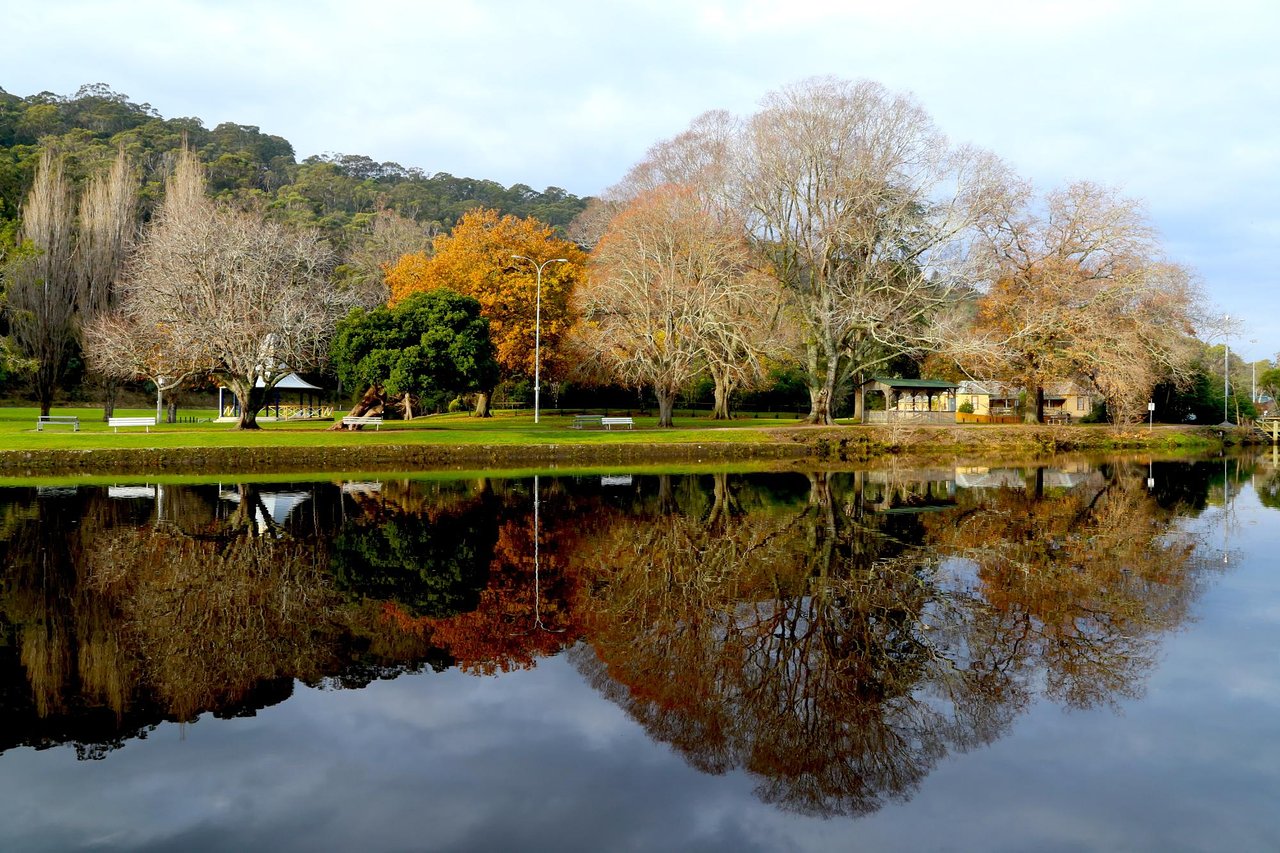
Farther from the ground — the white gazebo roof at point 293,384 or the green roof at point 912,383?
the green roof at point 912,383

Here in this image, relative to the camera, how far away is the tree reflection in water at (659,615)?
7.08 meters

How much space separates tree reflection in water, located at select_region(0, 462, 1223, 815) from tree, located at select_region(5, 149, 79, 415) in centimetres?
3616

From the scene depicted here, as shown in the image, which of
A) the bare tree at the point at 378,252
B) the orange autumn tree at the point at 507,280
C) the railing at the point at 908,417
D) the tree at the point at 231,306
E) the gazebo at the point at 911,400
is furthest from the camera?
the bare tree at the point at 378,252

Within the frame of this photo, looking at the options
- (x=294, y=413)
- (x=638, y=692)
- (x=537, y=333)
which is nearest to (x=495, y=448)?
(x=537, y=333)

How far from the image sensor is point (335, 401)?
226ft

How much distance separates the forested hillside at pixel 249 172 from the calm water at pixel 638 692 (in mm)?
43129

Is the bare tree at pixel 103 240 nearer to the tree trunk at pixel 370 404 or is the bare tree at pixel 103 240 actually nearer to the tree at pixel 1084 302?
the tree trunk at pixel 370 404

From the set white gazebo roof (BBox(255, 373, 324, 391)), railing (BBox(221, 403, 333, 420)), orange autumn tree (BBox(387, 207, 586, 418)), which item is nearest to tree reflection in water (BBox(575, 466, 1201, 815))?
orange autumn tree (BBox(387, 207, 586, 418))

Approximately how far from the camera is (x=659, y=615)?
33.0 ft

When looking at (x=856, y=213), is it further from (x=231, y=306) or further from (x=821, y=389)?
(x=231, y=306)

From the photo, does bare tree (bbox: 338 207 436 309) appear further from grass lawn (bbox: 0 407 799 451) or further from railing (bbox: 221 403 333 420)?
grass lawn (bbox: 0 407 799 451)

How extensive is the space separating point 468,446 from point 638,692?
25.8 metres

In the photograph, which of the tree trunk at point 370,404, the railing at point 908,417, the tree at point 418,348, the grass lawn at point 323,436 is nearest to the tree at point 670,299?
the grass lawn at point 323,436

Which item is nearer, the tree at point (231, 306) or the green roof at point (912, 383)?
the tree at point (231, 306)
